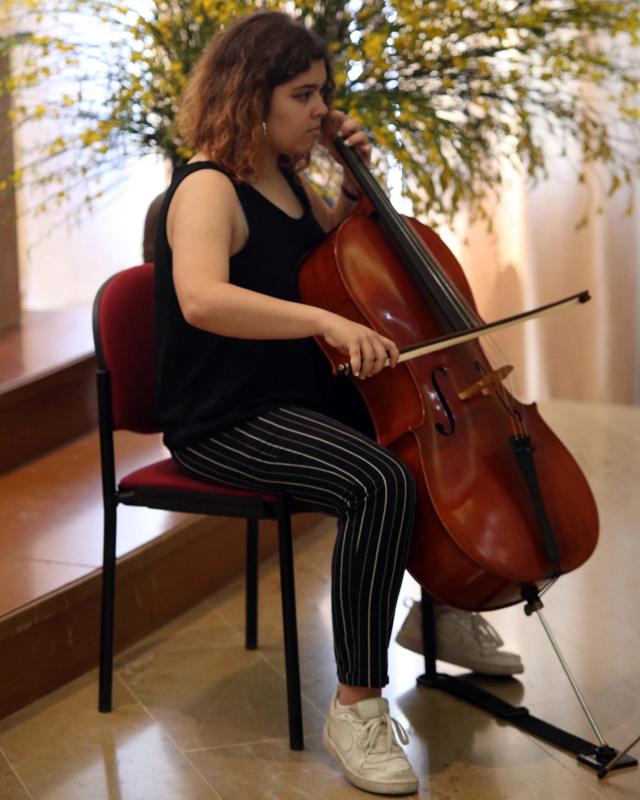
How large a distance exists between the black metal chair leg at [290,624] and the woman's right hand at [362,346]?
0.27m

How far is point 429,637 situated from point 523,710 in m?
0.19

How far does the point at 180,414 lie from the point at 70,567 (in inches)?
16.1

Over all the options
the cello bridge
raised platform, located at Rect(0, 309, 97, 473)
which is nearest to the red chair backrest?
the cello bridge

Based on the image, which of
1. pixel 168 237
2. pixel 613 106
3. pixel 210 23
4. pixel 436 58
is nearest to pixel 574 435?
pixel 613 106

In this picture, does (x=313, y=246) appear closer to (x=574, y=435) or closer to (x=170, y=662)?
(x=170, y=662)

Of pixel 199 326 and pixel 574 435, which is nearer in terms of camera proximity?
pixel 199 326

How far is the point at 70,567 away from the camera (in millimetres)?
2051

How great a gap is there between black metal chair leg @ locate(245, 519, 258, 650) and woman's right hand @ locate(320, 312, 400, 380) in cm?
63

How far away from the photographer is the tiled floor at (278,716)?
5.53ft

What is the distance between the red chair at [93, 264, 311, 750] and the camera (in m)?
1.75

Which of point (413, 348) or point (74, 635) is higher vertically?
point (413, 348)

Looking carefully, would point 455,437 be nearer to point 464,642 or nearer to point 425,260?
Result: point 425,260

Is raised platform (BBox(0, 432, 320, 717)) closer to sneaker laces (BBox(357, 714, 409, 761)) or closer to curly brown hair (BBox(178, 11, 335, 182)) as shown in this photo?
sneaker laces (BBox(357, 714, 409, 761))

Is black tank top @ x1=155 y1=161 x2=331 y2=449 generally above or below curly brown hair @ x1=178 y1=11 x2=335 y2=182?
below
